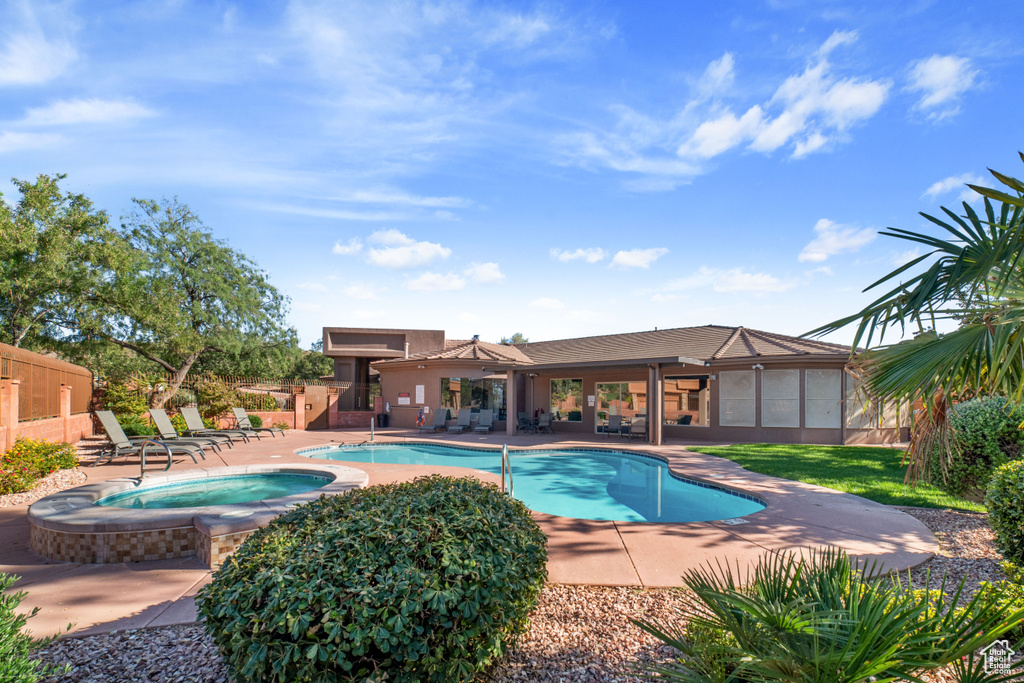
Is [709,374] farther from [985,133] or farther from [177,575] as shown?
[177,575]

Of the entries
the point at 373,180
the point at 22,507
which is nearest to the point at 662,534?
the point at 22,507

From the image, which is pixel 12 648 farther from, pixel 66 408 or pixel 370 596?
pixel 66 408

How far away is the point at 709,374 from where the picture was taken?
59.8ft

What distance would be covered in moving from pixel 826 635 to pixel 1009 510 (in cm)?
409

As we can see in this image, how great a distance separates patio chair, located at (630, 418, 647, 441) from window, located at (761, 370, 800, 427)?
12.9 feet

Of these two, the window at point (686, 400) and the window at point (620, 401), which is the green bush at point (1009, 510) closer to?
the window at point (686, 400)

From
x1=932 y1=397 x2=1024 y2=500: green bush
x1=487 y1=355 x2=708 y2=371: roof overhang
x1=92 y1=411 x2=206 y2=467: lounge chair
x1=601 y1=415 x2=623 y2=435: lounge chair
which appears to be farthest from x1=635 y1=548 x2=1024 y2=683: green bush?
x1=601 y1=415 x2=623 y2=435: lounge chair

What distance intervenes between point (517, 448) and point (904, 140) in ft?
38.6

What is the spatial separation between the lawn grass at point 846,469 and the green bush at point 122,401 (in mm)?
16975

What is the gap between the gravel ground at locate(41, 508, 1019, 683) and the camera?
2.90 meters

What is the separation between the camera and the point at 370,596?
2.23 metres

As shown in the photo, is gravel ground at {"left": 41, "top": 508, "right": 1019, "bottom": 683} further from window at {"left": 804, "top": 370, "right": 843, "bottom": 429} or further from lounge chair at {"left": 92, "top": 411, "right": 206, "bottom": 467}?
window at {"left": 804, "top": 370, "right": 843, "bottom": 429}

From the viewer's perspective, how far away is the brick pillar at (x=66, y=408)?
12711mm

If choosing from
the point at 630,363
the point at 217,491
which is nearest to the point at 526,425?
the point at 630,363
